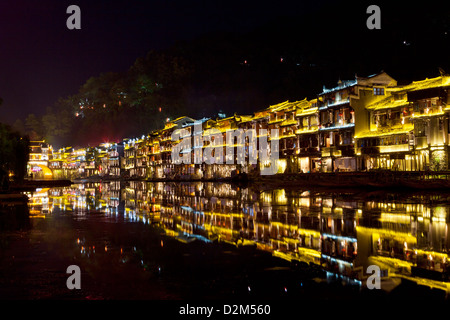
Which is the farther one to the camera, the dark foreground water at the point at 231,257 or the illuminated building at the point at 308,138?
the illuminated building at the point at 308,138

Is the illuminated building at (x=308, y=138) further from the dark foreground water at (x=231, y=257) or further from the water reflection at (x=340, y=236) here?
the dark foreground water at (x=231, y=257)

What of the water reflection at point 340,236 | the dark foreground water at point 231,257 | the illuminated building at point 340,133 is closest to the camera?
the dark foreground water at point 231,257

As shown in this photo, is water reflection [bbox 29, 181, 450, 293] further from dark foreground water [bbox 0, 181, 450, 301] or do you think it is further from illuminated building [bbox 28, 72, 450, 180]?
illuminated building [bbox 28, 72, 450, 180]

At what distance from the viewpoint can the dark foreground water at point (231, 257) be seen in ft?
23.4

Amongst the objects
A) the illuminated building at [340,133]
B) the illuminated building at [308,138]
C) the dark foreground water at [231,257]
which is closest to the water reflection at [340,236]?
the dark foreground water at [231,257]

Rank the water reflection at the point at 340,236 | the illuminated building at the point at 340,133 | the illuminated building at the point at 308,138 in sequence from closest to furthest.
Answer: the water reflection at the point at 340,236 < the illuminated building at the point at 340,133 < the illuminated building at the point at 308,138

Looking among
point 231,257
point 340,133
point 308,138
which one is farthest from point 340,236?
point 308,138

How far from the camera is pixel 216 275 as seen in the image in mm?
8266

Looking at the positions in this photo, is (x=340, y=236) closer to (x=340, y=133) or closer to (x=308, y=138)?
(x=340, y=133)

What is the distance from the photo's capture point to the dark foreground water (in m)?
7.14

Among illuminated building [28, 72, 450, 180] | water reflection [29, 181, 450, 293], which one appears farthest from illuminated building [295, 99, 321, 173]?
water reflection [29, 181, 450, 293]

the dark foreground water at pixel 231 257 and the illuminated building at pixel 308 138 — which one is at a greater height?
the illuminated building at pixel 308 138

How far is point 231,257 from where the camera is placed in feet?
32.9

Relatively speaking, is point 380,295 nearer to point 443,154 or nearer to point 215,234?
point 215,234
